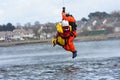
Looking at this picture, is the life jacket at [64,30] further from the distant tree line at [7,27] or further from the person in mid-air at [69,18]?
the distant tree line at [7,27]

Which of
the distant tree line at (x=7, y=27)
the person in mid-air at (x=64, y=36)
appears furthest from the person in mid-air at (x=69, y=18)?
the distant tree line at (x=7, y=27)

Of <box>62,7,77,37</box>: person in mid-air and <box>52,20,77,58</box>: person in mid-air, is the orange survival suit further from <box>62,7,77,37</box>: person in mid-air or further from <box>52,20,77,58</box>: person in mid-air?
<box>62,7,77,37</box>: person in mid-air

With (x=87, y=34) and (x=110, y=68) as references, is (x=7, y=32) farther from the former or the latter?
(x=110, y=68)

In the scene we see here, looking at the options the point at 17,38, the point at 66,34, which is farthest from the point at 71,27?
the point at 17,38

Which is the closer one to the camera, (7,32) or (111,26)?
(111,26)

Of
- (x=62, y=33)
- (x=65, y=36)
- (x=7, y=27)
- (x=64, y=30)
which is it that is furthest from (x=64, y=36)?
(x=7, y=27)

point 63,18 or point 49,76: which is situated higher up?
point 63,18

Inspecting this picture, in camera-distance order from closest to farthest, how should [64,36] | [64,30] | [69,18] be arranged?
[69,18] < [64,30] < [64,36]

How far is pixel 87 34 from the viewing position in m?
122

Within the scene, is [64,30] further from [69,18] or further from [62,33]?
[69,18]

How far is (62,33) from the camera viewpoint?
21.5 metres

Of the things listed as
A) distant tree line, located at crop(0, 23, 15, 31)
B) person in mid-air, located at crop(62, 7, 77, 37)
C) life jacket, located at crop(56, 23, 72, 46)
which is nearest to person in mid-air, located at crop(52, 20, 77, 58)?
life jacket, located at crop(56, 23, 72, 46)

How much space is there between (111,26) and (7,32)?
32941mm

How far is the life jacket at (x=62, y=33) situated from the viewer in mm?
21311
